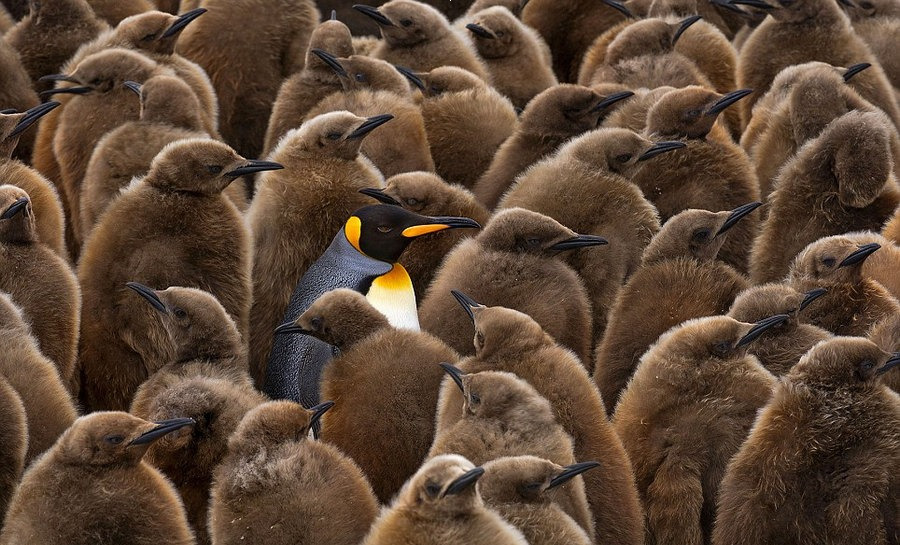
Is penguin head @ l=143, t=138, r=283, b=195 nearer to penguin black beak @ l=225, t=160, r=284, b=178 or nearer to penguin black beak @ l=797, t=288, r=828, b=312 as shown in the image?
penguin black beak @ l=225, t=160, r=284, b=178

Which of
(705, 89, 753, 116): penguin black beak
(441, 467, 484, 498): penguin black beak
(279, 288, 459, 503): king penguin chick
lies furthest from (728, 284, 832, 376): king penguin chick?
(441, 467, 484, 498): penguin black beak

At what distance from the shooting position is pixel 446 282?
485cm

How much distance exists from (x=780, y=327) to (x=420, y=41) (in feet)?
8.81

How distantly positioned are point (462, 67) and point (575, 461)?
2997 mm

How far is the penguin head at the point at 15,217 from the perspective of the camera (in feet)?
15.5

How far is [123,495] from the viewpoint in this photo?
12.3 feet

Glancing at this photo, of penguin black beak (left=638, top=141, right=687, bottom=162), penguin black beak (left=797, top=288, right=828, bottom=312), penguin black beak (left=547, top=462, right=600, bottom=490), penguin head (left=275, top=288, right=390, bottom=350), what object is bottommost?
penguin head (left=275, top=288, right=390, bottom=350)

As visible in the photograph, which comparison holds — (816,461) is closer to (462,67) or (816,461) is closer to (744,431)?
(744,431)

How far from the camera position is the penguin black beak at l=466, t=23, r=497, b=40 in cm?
679

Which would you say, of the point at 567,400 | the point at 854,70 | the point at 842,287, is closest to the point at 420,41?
the point at 854,70

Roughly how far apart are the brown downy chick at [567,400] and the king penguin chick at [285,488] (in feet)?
1.12

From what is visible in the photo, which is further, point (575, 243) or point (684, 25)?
point (684, 25)

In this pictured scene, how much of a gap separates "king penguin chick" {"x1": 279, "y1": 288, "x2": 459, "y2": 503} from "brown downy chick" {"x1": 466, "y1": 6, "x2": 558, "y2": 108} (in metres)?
2.53

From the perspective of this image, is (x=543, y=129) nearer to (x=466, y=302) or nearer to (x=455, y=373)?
(x=466, y=302)
